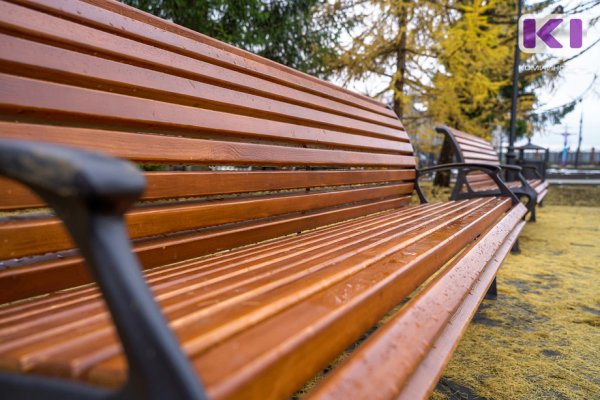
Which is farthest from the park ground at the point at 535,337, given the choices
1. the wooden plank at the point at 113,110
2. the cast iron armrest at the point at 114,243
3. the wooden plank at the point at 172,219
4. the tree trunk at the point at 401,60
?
the tree trunk at the point at 401,60

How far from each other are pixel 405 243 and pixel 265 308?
719 mm

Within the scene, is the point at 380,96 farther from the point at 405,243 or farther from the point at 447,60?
the point at 405,243

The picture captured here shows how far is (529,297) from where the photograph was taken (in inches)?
114

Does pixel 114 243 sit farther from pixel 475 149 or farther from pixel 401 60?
pixel 401 60

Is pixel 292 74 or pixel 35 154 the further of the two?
pixel 292 74

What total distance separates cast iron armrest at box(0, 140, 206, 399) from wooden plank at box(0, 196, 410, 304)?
0.59m

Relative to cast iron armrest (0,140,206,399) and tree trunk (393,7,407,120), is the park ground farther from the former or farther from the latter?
tree trunk (393,7,407,120)

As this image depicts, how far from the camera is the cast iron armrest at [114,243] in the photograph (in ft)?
1.33

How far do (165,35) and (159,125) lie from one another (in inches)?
12.6

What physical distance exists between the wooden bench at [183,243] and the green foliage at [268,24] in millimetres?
5369

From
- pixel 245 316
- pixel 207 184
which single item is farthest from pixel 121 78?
pixel 245 316

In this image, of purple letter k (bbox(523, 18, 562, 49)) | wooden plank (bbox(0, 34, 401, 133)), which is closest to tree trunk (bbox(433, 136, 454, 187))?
purple letter k (bbox(523, 18, 562, 49))

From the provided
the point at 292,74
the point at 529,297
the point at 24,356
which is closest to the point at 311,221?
the point at 292,74

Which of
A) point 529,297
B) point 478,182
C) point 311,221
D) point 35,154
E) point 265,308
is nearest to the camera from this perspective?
point 35,154
